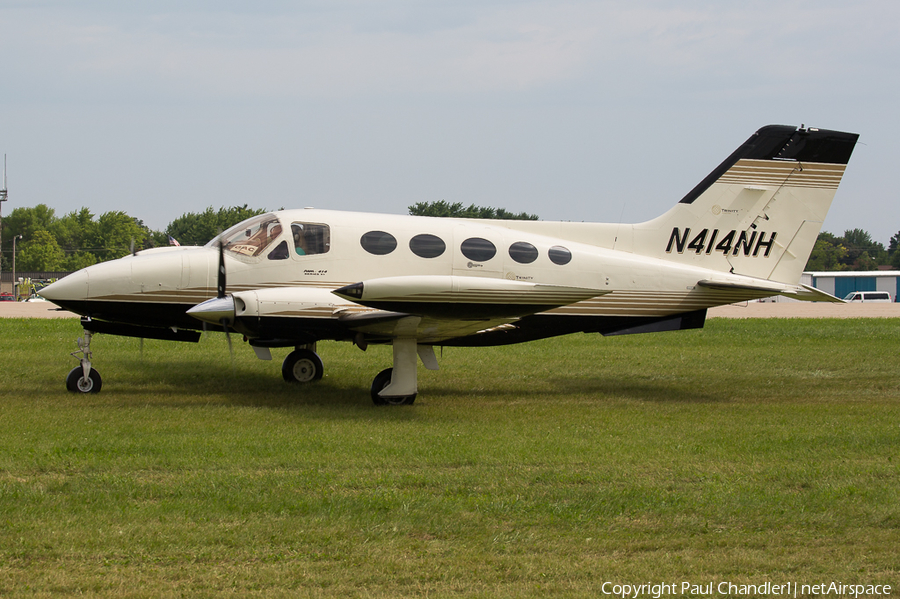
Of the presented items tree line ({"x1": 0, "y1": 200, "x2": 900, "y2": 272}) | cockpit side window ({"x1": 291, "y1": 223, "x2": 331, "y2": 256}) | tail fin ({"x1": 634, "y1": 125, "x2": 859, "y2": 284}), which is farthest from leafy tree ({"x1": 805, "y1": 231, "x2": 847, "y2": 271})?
cockpit side window ({"x1": 291, "y1": 223, "x2": 331, "y2": 256})

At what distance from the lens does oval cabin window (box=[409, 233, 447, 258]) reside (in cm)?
1299

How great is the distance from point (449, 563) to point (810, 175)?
12.2m

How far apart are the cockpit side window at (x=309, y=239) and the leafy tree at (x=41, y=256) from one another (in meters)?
106

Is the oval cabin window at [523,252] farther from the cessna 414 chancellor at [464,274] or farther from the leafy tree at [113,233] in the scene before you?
the leafy tree at [113,233]

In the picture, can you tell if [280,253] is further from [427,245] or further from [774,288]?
[774,288]

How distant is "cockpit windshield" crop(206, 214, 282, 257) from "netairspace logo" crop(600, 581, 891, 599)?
9.12m

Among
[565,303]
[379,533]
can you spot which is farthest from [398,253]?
[379,533]

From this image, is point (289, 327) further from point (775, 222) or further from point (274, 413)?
point (775, 222)

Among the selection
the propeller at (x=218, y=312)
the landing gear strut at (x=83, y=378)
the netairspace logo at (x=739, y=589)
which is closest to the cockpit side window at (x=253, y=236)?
the propeller at (x=218, y=312)

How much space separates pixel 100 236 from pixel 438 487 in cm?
12175

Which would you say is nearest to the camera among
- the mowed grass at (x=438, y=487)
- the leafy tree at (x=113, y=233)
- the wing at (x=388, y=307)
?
the mowed grass at (x=438, y=487)

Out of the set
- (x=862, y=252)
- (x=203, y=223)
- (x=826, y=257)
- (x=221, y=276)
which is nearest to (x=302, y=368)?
(x=221, y=276)

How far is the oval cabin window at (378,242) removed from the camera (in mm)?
12898

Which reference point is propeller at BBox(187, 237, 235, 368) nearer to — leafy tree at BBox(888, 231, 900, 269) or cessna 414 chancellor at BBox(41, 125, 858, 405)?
cessna 414 chancellor at BBox(41, 125, 858, 405)
